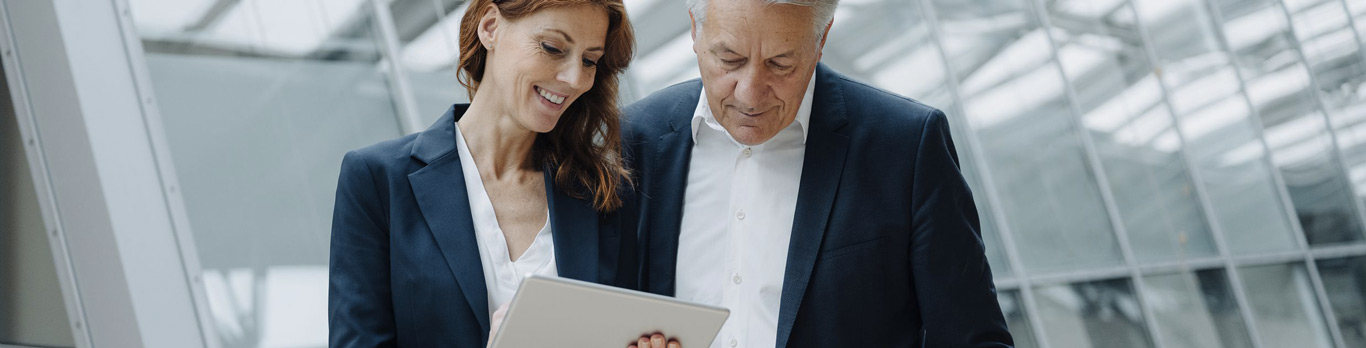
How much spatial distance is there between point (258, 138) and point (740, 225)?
237 cm

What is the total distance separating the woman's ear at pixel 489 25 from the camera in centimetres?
192

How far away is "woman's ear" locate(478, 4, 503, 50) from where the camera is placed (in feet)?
6.31

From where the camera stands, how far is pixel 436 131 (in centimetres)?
195

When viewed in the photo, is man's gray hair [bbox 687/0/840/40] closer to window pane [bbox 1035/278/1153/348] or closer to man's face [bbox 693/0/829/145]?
A: man's face [bbox 693/0/829/145]

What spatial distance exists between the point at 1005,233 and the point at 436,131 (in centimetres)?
559

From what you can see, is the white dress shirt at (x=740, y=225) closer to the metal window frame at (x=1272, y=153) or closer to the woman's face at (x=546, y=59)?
the woman's face at (x=546, y=59)

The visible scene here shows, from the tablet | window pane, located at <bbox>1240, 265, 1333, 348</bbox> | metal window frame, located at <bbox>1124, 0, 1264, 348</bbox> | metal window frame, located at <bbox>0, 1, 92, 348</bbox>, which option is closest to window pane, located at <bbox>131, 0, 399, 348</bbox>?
metal window frame, located at <bbox>0, 1, 92, 348</bbox>

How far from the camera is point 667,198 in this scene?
1.97m

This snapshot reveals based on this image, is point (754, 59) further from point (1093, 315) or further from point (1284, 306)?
point (1284, 306)

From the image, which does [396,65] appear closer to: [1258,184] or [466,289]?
[466,289]

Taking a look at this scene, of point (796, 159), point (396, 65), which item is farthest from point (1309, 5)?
point (796, 159)

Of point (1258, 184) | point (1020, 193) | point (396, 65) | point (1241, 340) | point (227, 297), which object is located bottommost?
point (1241, 340)

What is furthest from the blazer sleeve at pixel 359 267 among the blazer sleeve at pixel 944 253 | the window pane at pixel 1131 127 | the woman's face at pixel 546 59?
the window pane at pixel 1131 127

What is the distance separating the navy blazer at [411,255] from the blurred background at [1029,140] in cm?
174
